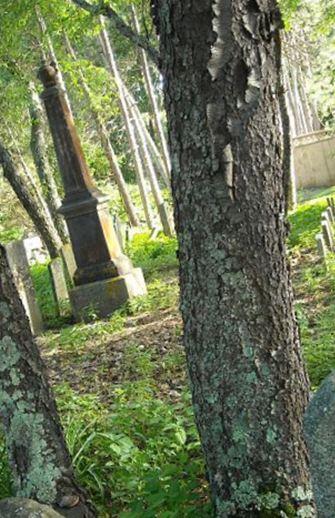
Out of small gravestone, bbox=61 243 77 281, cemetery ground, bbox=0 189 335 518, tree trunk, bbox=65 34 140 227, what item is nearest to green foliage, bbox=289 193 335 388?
cemetery ground, bbox=0 189 335 518

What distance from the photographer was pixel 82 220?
10680 millimetres

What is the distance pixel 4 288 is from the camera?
11.1 ft

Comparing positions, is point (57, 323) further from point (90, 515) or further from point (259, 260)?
point (259, 260)

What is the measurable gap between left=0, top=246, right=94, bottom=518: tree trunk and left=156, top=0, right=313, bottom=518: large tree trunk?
0.79 meters

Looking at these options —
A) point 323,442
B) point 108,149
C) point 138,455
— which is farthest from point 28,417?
point 108,149

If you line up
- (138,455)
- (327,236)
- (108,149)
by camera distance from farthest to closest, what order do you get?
(108,149), (327,236), (138,455)

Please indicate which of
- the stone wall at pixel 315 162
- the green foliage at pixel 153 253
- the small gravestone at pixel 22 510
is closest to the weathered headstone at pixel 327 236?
the green foliage at pixel 153 253

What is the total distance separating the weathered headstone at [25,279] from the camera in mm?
10438

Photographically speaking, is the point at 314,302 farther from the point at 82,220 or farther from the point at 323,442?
the point at 323,442

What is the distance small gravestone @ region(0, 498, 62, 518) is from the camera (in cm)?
215

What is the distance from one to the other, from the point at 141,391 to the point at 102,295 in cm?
477

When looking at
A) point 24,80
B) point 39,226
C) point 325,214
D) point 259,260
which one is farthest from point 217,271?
point 24,80

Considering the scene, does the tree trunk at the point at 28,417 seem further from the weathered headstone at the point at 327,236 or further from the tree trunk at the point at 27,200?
the tree trunk at the point at 27,200

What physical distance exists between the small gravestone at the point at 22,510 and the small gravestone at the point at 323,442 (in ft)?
2.93
